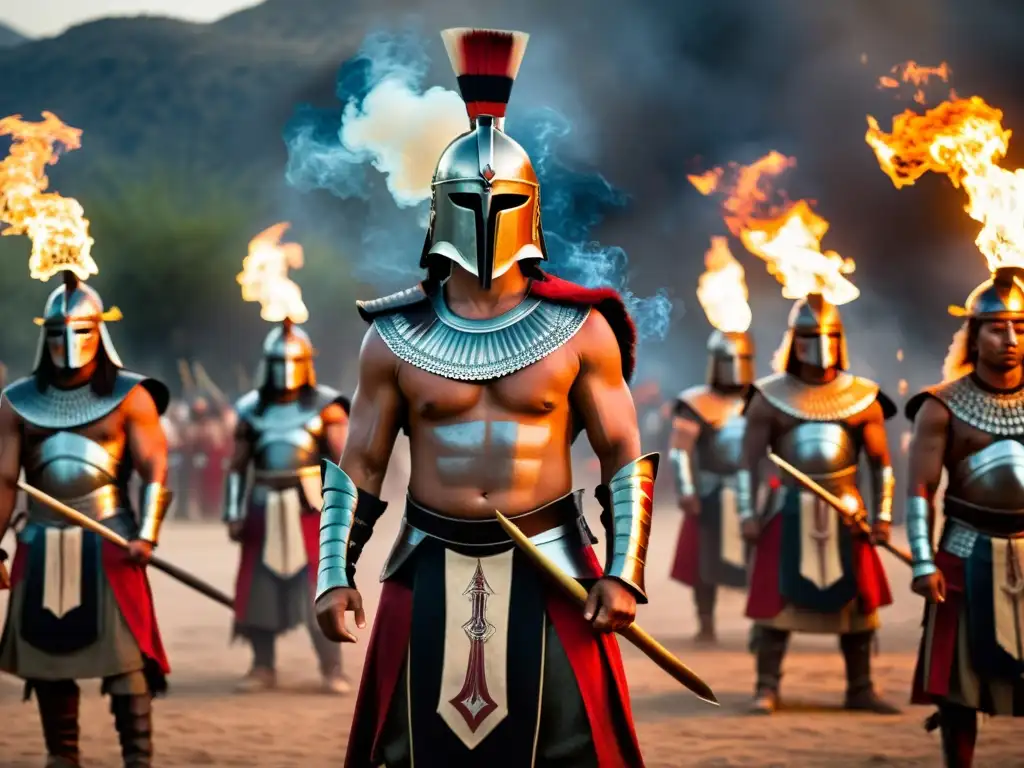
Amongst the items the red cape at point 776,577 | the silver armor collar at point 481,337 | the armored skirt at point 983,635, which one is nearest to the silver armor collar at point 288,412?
the red cape at point 776,577

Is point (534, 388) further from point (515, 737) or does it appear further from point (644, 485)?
point (515, 737)

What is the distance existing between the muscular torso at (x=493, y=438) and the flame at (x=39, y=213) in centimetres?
300

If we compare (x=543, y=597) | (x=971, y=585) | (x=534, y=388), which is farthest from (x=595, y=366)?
(x=971, y=585)

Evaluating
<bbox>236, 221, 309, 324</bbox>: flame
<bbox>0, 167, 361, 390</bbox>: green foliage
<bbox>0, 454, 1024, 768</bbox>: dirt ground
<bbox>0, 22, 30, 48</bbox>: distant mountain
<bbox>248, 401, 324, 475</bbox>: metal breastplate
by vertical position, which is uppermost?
<bbox>0, 22, 30, 48</bbox>: distant mountain

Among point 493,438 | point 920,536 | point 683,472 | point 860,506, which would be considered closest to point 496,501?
point 493,438

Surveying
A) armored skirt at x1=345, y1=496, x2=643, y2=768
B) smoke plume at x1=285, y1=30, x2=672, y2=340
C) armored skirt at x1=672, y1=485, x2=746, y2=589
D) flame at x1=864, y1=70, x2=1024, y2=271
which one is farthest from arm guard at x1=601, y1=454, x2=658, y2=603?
armored skirt at x1=672, y1=485, x2=746, y2=589

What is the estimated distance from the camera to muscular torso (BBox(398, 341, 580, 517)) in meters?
4.50

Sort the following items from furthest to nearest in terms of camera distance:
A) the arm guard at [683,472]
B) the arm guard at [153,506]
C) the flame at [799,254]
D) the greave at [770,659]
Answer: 1. the arm guard at [683,472]
2. the flame at [799,254]
3. the greave at [770,659]
4. the arm guard at [153,506]

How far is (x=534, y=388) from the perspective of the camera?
4523 millimetres

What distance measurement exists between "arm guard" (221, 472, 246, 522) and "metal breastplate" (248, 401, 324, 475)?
16 centimetres

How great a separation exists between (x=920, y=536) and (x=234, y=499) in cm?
444

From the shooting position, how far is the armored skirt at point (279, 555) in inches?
368

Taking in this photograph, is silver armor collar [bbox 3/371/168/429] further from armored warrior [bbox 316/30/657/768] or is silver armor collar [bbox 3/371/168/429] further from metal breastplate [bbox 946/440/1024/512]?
metal breastplate [bbox 946/440/1024/512]

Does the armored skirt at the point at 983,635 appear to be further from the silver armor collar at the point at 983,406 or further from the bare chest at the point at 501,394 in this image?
the bare chest at the point at 501,394
